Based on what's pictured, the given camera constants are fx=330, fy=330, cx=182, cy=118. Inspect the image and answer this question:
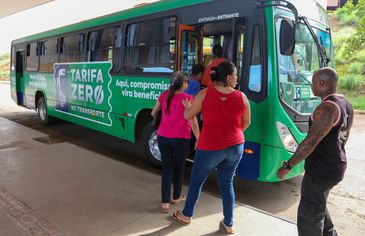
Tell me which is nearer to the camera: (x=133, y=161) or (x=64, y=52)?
(x=133, y=161)

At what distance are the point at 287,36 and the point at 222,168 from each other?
6.06 ft

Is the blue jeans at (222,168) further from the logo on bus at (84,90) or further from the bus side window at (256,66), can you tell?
the logo on bus at (84,90)

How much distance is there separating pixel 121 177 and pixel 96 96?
2.64 m

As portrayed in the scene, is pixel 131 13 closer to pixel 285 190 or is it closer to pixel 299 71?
pixel 299 71

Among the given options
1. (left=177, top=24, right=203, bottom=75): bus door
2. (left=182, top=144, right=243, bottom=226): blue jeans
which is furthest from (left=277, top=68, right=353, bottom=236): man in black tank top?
(left=177, top=24, right=203, bottom=75): bus door

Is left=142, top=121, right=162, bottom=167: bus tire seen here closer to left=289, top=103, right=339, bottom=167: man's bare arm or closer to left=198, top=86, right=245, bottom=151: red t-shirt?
left=198, top=86, right=245, bottom=151: red t-shirt

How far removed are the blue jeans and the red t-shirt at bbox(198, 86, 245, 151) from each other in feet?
0.23

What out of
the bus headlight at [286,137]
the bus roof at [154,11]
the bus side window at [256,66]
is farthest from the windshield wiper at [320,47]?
the bus headlight at [286,137]

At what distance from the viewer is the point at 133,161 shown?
643cm

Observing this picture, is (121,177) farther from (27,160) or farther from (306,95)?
(306,95)

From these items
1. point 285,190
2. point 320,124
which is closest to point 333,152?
point 320,124

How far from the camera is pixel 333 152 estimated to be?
2498 mm

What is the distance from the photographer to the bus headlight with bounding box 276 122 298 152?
13.2ft

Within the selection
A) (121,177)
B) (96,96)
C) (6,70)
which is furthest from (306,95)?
(6,70)
